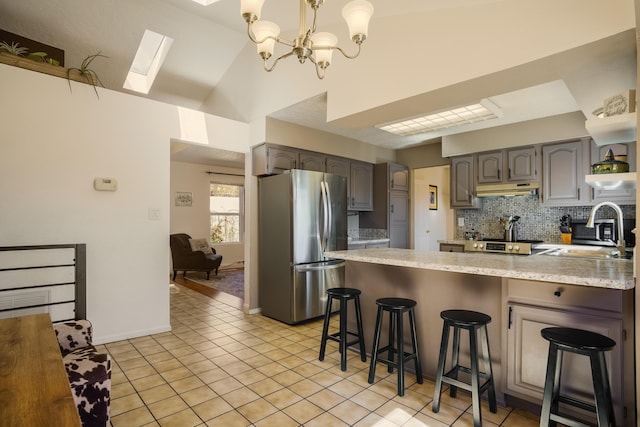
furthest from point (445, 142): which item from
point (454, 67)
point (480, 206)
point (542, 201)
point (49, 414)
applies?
point (49, 414)

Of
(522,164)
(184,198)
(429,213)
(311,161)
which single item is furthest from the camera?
(184,198)

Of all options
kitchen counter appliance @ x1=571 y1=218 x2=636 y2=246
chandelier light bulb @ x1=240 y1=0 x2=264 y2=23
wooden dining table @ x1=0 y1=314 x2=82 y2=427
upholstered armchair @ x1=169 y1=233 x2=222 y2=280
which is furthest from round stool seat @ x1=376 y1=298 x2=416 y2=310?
upholstered armchair @ x1=169 y1=233 x2=222 y2=280

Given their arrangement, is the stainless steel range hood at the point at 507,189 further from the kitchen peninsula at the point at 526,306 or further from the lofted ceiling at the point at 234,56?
the kitchen peninsula at the point at 526,306

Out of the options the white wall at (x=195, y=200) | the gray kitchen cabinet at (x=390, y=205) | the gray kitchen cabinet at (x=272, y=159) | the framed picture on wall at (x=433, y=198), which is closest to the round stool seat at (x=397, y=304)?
the gray kitchen cabinet at (x=272, y=159)

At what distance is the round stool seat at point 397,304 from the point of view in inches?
90.0

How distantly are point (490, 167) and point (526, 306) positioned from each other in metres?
2.95

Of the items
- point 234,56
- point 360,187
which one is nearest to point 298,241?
point 360,187

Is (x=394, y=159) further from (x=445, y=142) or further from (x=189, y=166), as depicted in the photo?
(x=189, y=166)

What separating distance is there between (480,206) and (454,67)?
2.91 metres

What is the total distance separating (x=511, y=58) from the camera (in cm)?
204

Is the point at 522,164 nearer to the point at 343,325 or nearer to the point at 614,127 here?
the point at 614,127

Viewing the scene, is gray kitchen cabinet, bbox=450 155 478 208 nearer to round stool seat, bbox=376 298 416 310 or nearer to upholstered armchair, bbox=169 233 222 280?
round stool seat, bbox=376 298 416 310

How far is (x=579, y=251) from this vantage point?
3582mm

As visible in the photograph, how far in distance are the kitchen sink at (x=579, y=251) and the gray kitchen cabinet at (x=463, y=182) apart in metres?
1.05
